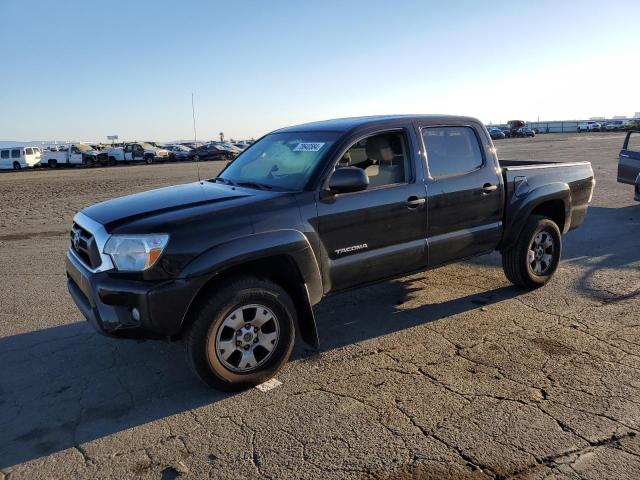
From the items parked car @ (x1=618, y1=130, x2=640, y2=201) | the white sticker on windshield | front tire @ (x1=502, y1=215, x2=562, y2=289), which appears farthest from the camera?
parked car @ (x1=618, y1=130, x2=640, y2=201)

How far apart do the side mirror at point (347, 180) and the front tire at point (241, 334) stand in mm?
880

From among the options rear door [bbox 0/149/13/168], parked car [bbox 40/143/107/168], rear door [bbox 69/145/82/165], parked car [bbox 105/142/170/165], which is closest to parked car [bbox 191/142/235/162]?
parked car [bbox 105/142/170/165]

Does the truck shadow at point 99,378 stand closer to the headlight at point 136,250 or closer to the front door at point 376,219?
the front door at point 376,219

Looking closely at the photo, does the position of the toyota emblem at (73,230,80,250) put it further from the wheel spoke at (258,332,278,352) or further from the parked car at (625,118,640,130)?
the parked car at (625,118,640,130)

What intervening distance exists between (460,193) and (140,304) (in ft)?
9.87

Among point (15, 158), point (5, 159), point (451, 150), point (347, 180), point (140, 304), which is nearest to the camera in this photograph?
point (140, 304)

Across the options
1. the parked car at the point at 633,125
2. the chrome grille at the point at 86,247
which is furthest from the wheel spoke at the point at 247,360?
the parked car at the point at 633,125

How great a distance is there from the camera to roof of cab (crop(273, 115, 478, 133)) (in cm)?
447

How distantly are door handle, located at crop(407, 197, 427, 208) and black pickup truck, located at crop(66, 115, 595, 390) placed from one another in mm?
13

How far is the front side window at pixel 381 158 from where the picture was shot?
4.38 meters

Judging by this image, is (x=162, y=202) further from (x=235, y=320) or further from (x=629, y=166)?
(x=629, y=166)

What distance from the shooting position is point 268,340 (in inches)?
149

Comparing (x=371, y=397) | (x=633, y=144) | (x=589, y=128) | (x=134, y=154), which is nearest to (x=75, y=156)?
(x=134, y=154)

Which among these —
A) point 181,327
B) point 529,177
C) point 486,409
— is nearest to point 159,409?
point 181,327
